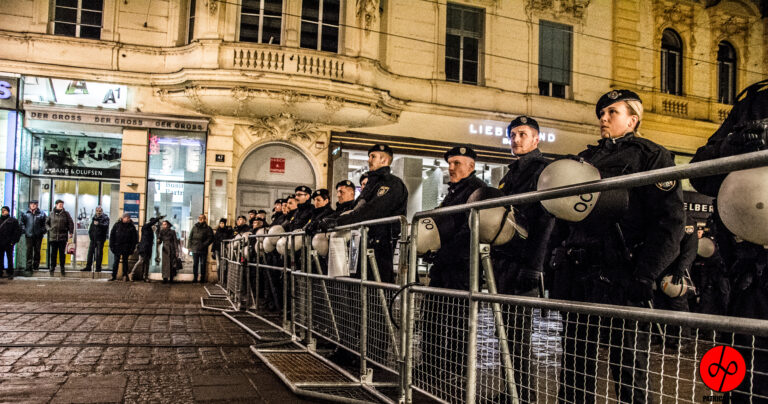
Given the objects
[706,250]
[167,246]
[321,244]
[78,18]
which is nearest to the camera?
[321,244]

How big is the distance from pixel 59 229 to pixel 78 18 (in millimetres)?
5457

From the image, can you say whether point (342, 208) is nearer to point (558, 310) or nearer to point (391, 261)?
point (391, 261)

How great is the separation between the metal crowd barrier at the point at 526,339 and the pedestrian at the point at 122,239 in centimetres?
1250

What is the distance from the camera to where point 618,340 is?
9.02 ft

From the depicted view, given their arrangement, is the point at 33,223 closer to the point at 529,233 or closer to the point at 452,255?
the point at 452,255

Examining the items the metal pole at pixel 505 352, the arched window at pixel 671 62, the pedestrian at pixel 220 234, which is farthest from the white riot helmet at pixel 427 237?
the arched window at pixel 671 62

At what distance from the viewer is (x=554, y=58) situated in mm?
20062

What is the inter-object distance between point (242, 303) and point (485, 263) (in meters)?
7.36

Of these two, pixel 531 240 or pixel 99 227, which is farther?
pixel 99 227

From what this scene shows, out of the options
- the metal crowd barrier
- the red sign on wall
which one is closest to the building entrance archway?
the red sign on wall

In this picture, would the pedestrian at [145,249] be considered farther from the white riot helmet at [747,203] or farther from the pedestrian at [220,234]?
the white riot helmet at [747,203]

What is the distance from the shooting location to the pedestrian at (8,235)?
50.3 ft

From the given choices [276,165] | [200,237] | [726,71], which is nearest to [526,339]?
[200,237]

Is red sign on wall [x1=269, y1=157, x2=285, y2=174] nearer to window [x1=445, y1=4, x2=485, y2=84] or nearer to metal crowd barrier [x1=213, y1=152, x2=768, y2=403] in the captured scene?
window [x1=445, y1=4, x2=485, y2=84]
